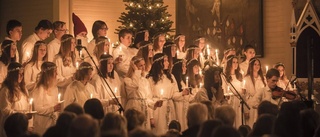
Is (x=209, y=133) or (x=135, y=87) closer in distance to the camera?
(x=209, y=133)

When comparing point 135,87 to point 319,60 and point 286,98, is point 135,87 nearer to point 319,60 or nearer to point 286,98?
point 286,98

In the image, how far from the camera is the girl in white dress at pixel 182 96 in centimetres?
1318

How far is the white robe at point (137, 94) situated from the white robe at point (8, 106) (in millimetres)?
2334

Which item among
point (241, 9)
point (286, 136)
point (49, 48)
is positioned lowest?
point (286, 136)

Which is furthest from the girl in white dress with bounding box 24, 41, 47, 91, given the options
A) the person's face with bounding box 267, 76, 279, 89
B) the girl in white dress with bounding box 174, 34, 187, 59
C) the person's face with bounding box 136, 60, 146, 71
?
the person's face with bounding box 267, 76, 279, 89

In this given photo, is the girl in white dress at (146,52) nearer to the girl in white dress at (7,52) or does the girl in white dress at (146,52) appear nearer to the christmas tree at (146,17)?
the girl in white dress at (7,52)

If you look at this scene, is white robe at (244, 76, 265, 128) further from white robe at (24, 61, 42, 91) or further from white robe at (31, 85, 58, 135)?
white robe at (31, 85, 58, 135)

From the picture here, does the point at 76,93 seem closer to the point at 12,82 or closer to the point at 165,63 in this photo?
the point at 12,82

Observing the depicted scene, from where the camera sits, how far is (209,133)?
20.8 ft

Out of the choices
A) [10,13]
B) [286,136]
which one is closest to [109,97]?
[286,136]

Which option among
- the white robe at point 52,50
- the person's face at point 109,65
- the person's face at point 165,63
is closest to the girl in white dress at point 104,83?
the person's face at point 109,65

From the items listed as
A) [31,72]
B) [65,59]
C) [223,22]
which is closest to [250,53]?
[223,22]

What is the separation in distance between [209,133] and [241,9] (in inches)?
520

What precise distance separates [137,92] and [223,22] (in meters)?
8.04
